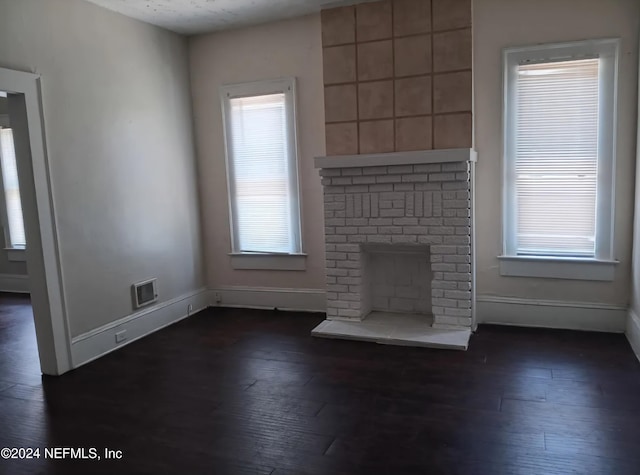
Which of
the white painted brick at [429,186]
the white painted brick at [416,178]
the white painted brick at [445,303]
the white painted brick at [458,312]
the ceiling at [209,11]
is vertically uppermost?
the ceiling at [209,11]

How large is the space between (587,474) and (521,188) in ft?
8.58

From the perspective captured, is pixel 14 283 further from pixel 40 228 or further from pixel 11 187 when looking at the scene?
pixel 40 228

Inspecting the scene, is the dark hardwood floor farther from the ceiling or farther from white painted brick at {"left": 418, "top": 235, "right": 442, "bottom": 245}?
the ceiling

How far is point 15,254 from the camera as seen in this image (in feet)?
22.7

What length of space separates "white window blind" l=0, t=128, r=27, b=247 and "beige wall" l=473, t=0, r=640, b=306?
5871 mm

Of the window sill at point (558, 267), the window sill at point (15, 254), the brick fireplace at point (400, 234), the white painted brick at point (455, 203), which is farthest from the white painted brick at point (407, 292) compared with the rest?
the window sill at point (15, 254)

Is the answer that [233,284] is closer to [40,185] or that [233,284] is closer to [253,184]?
[253,184]

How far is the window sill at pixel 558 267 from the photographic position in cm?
417

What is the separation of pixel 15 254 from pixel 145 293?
3.44m

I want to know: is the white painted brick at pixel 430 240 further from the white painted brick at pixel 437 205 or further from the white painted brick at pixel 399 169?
the white painted brick at pixel 399 169

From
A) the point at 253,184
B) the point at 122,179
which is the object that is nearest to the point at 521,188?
the point at 253,184

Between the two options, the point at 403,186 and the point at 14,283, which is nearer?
the point at 403,186

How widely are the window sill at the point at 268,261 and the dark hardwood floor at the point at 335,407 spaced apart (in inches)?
38.3

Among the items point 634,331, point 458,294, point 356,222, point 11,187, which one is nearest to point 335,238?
point 356,222
